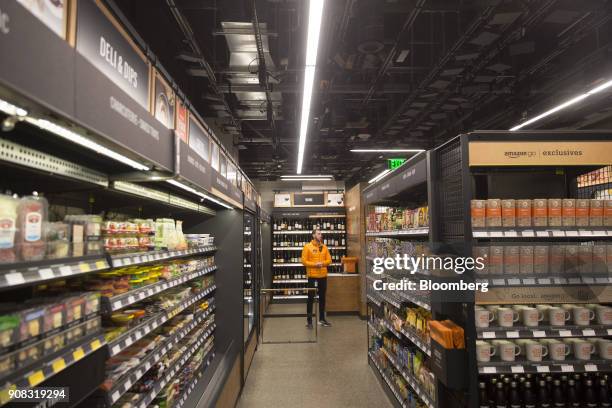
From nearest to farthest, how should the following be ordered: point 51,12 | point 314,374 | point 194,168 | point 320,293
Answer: point 51,12
point 194,168
point 314,374
point 320,293

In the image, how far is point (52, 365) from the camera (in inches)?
55.2

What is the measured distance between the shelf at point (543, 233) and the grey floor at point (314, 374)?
8.51ft

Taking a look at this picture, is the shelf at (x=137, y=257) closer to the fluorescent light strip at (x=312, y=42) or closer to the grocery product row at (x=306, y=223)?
the fluorescent light strip at (x=312, y=42)

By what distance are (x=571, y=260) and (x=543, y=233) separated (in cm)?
35

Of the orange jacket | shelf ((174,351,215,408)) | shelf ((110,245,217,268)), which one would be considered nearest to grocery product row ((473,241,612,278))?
shelf ((110,245,217,268))

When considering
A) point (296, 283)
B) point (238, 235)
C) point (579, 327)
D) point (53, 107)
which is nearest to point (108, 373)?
point (53, 107)

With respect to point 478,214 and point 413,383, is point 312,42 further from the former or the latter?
point 413,383

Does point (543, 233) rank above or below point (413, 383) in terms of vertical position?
above

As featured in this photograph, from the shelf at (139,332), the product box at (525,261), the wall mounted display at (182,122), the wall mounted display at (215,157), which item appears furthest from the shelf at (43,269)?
the product box at (525,261)

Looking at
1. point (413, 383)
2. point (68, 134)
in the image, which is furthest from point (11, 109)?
point (413, 383)

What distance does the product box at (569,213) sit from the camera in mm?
2963

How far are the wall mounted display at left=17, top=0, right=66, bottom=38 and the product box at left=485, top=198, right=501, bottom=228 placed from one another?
2779 mm

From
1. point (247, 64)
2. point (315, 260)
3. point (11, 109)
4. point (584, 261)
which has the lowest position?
point (315, 260)

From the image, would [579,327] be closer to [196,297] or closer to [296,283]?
[196,297]
